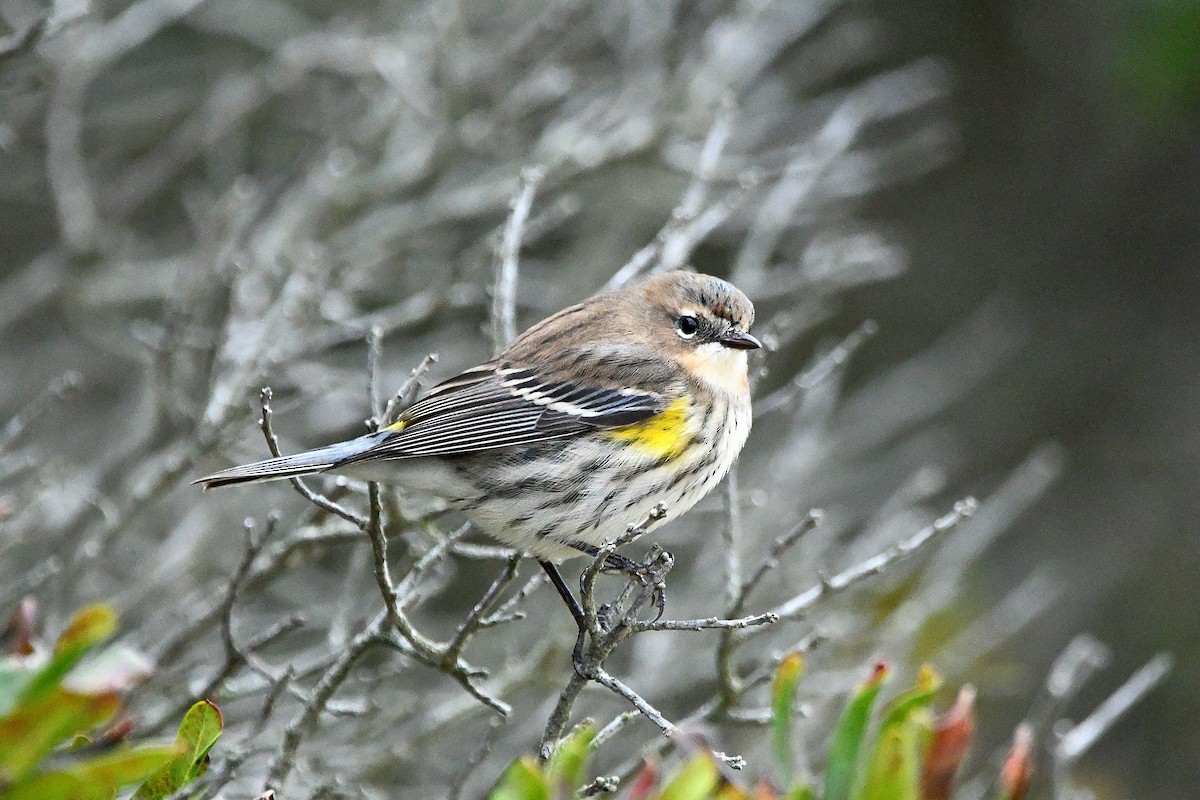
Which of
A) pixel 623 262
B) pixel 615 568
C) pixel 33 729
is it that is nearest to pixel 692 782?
pixel 33 729

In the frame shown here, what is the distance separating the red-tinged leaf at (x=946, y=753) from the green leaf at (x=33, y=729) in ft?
4.72

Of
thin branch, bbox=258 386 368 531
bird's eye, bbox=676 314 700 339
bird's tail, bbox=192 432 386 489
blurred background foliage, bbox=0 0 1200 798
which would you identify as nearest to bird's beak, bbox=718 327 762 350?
bird's eye, bbox=676 314 700 339

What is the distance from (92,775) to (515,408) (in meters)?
2.68

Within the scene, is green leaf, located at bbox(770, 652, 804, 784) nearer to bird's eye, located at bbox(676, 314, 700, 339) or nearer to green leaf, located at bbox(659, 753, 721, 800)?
green leaf, located at bbox(659, 753, 721, 800)

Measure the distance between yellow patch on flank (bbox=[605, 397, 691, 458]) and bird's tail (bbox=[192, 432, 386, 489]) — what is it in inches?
35.8

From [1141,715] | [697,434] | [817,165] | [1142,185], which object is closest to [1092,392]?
[1142,185]

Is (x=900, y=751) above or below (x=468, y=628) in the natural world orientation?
above

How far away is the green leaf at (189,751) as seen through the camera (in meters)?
2.39

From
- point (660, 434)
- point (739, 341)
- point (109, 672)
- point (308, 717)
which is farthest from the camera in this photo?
point (739, 341)

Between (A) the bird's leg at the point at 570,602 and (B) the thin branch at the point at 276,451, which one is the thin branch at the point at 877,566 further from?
(B) the thin branch at the point at 276,451

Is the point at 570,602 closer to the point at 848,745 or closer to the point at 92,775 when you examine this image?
the point at 848,745

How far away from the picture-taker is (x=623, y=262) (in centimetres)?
726

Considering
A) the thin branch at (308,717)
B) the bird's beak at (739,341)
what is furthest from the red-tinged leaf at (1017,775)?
the bird's beak at (739,341)

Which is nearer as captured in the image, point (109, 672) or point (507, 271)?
point (109, 672)
